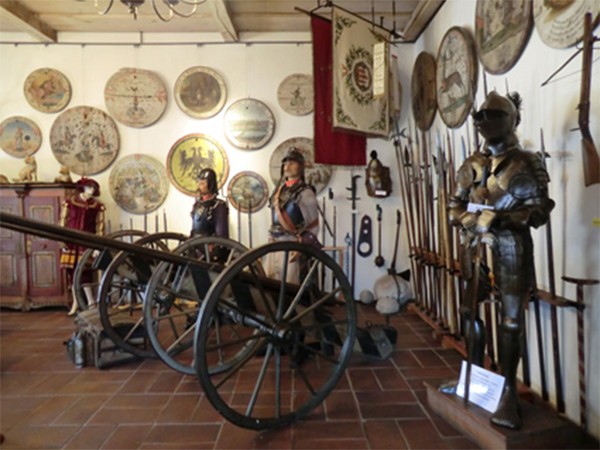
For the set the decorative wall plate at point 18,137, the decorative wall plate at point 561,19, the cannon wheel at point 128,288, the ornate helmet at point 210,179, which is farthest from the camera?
the decorative wall plate at point 18,137

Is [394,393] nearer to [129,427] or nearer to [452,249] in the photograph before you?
[452,249]

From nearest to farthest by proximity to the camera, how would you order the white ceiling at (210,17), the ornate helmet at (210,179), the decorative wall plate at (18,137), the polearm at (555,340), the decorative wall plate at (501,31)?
the polearm at (555,340)
the decorative wall plate at (501,31)
the ornate helmet at (210,179)
the white ceiling at (210,17)
the decorative wall plate at (18,137)

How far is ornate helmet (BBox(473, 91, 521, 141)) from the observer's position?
1764 mm

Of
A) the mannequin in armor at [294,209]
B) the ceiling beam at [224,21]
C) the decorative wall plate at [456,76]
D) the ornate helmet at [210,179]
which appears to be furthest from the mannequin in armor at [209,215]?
the decorative wall plate at [456,76]

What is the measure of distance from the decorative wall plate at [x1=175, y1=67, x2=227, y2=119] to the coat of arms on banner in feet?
5.32

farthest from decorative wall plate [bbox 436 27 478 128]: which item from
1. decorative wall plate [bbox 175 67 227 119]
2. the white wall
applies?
decorative wall plate [bbox 175 67 227 119]

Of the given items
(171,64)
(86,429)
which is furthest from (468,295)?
(171,64)

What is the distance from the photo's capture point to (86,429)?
198 centimetres

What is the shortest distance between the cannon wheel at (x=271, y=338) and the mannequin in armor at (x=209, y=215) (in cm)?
122

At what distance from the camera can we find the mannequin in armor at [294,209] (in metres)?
3.00

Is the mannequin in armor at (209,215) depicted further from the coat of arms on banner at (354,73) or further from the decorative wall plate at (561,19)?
the decorative wall plate at (561,19)

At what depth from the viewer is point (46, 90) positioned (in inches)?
178

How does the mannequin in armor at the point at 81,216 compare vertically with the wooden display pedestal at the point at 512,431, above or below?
above

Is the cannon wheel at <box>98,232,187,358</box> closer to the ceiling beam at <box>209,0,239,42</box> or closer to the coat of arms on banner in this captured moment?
the coat of arms on banner
